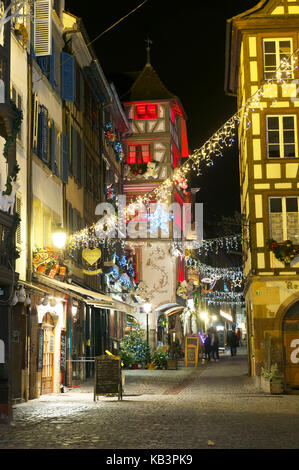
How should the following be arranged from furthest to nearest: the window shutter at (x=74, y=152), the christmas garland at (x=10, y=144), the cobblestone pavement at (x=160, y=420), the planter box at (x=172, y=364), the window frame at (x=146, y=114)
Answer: the window frame at (x=146, y=114) < the planter box at (x=172, y=364) < the window shutter at (x=74, y=152) < the christmas garland at (x=10, y=144) < the cobblestone pavement at (x=160, y=420)

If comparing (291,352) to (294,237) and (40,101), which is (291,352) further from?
(40,101)

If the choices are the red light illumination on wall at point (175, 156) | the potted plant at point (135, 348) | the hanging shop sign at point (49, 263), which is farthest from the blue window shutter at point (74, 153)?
the red light illumination on wall at point (175, 156)

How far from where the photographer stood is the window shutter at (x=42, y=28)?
22484mm

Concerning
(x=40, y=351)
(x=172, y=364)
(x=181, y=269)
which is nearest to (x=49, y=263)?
(x=40, y=351)

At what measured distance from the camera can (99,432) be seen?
12.2m

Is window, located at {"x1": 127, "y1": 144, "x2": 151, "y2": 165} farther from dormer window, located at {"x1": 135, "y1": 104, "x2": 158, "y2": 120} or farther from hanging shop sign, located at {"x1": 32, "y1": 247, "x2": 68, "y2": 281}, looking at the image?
hanging shop sign, located at {"x1": 32, "y1": 247, "x2": 68, "y2": 281}

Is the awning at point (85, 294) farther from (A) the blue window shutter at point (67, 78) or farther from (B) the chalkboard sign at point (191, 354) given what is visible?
(B) the chalkboard sign at point (191, 354)

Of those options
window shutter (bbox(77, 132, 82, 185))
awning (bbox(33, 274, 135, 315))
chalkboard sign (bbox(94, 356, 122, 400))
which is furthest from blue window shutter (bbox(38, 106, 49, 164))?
chalkboard sign (bbox(94, 356, 122, 400))

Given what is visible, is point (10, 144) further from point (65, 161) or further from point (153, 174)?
point (153, 174)

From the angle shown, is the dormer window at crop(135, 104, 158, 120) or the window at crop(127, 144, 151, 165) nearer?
the window at crop(127, 144, 151, 165)

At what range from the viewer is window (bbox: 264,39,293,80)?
26.0m

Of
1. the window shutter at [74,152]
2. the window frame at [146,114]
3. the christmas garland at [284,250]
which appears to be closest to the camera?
the christmas garland at [284,250]

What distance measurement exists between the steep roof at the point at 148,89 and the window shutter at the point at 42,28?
2451cm
